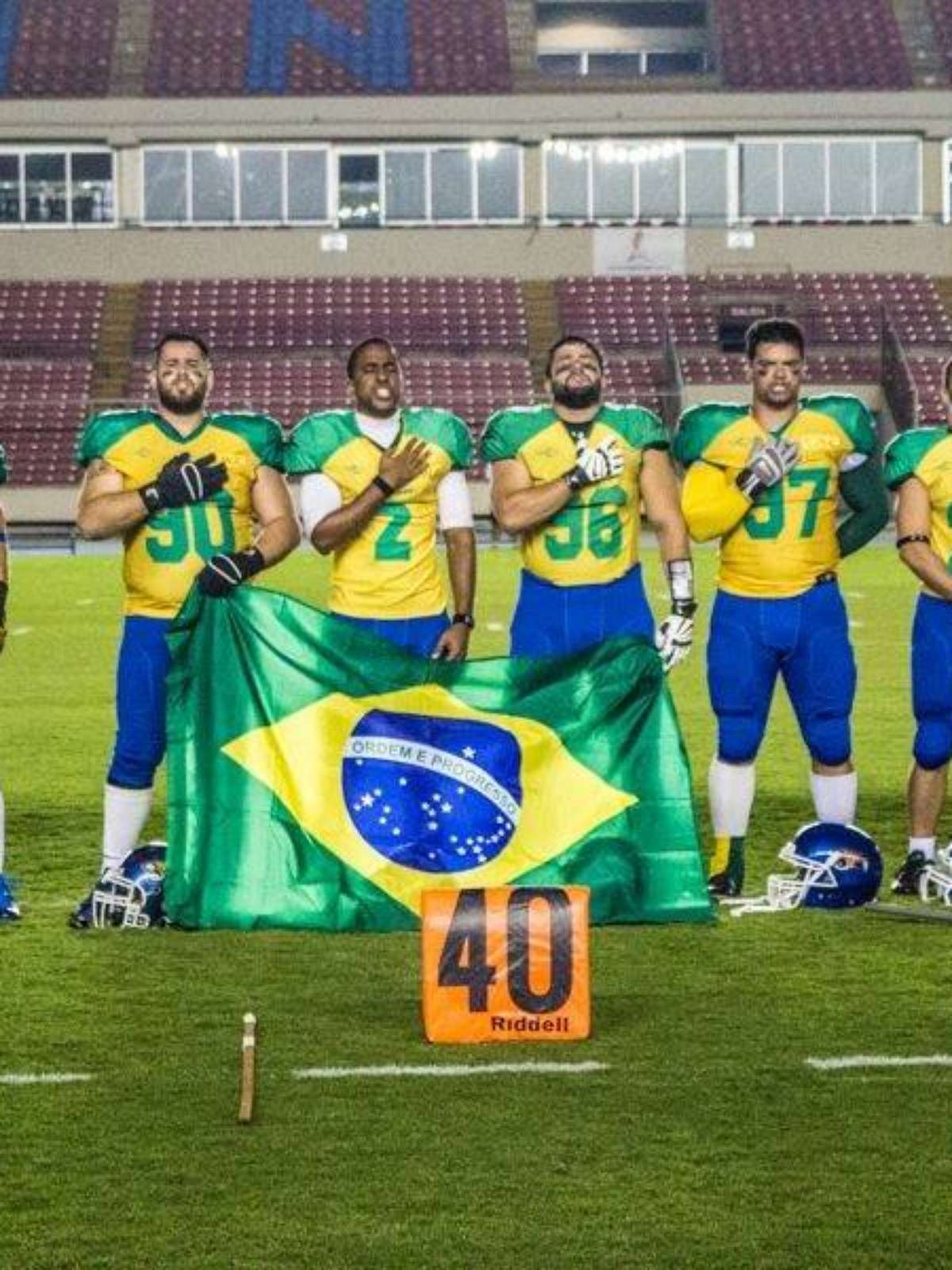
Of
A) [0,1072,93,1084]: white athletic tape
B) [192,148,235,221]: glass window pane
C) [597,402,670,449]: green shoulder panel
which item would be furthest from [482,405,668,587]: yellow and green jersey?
[192,148,235,221]: glass window pane

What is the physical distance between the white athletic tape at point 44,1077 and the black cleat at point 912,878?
3166 mm

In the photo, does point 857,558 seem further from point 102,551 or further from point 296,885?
point 296,885

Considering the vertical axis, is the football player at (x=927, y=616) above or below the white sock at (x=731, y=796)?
above

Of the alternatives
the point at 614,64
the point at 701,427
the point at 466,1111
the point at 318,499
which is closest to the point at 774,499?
the point at 701,427

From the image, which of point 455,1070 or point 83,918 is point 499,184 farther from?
point 455,1070

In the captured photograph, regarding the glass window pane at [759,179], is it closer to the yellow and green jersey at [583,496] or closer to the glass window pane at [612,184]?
the glass window pane at [612,184]

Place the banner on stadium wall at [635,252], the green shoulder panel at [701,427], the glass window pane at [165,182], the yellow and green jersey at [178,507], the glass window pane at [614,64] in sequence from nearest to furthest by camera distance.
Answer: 1. the yellow and green jersey at [178,507]
2. the green shoulder panel at [701,427]
3. the banner on stadium wall at [635,252]
4. the glass window pane at [165,182]
5. the glass window pane at [614,64]

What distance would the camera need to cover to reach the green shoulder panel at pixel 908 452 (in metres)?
7.91

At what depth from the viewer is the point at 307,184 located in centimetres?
4069

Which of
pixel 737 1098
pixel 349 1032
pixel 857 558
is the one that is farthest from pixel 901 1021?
pixel 857 558

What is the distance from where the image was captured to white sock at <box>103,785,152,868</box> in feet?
24.8

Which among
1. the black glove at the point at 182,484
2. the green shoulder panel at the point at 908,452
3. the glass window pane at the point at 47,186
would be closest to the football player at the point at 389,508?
the black glove at the point at 182,484

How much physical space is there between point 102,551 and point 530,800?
2385 centimetres

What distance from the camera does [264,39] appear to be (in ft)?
137
